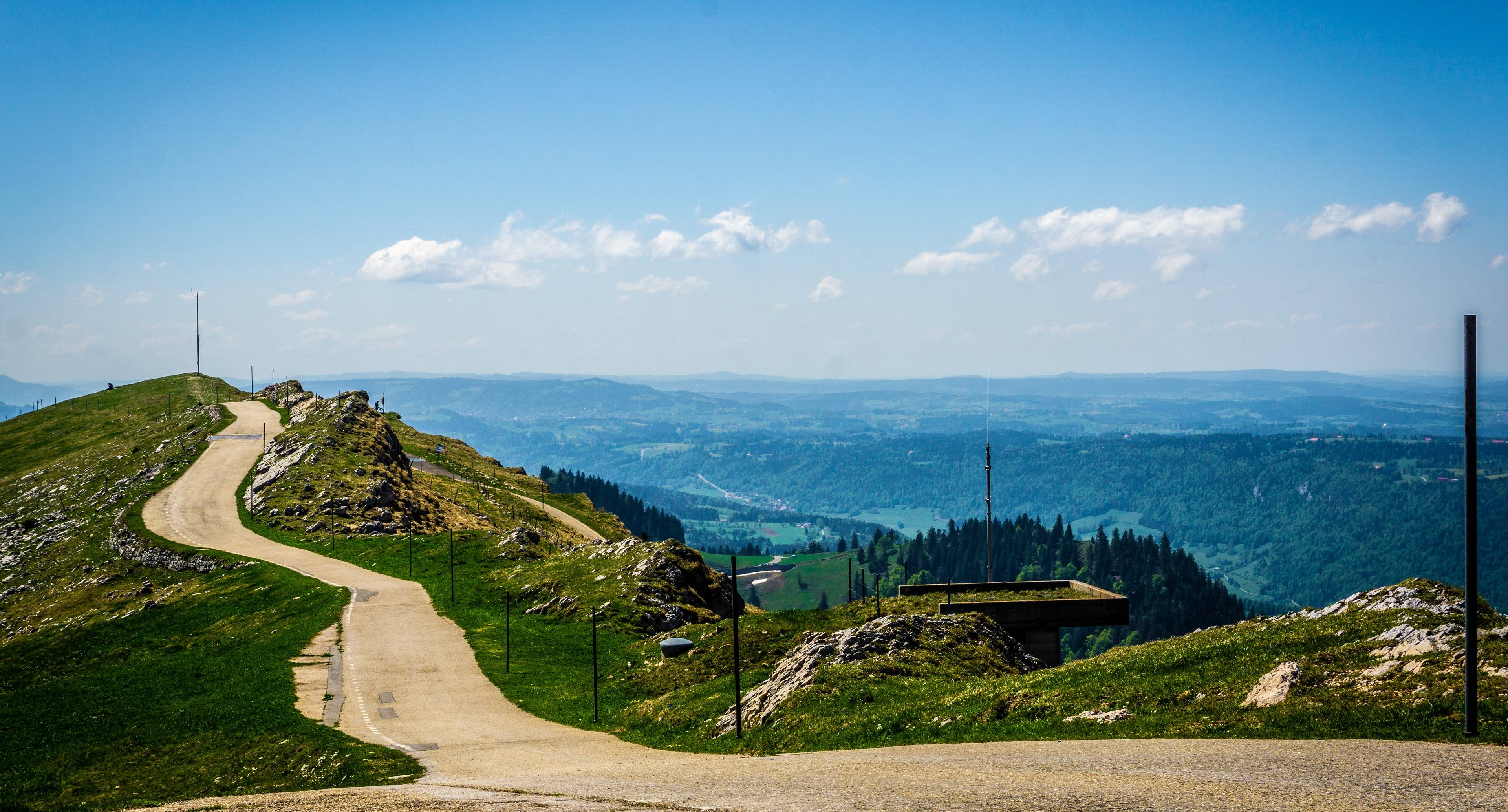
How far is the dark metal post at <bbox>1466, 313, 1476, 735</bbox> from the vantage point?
22125mm

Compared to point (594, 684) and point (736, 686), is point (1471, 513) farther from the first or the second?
point (594, 684)

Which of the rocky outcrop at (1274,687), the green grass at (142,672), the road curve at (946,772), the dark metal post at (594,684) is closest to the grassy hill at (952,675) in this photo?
the rocky outcrop at (1274,687)

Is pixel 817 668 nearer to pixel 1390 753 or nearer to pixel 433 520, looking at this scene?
pixel 1390 753

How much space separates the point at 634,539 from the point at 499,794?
55.0 metres

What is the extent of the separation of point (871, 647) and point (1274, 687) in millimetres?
17278

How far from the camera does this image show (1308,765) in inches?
861

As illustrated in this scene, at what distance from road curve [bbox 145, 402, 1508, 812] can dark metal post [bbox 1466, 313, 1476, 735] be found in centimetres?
115

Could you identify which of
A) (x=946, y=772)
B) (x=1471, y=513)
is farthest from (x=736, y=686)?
(x=1471, y=513)

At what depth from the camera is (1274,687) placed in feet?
92.3

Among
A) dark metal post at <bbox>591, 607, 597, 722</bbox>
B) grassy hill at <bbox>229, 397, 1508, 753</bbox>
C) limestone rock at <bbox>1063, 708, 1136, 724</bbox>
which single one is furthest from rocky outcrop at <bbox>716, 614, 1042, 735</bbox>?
limestone rock at <bbox>1063, 708, 1136, 724</bbox>

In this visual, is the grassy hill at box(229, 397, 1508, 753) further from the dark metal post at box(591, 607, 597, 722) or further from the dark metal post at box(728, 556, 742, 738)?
the dark metal post at box(728, 556, 742, 738)

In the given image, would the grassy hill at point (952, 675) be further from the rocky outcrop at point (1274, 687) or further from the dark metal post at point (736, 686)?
the dark metal post at point (736, 686)

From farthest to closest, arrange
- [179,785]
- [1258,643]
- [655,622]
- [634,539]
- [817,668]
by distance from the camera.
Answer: [634,539], [655,622], [817,668], [179,785], [1258,643]

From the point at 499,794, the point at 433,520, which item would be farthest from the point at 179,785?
the point at 433,520
